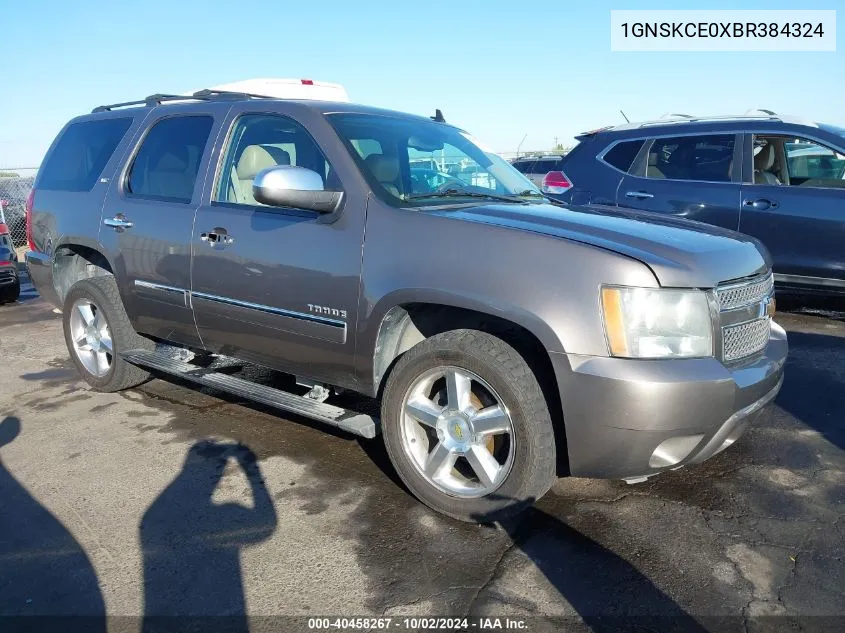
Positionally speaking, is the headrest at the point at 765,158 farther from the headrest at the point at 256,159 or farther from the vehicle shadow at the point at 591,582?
the vehicle shadow at the point at 591,582

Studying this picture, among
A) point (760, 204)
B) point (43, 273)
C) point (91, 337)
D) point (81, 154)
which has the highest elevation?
point (81, 154)

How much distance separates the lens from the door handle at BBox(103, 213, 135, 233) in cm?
428

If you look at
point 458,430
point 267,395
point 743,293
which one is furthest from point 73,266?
point 743,293

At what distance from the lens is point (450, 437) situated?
9.94 feet

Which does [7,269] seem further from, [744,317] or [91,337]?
[744,317]

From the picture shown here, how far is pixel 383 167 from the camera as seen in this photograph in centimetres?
346

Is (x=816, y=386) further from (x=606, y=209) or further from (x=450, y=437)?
(x=450, y=437)

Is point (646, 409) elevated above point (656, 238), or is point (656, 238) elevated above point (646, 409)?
point (656, 238)

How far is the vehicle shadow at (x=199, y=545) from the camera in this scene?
241 cm

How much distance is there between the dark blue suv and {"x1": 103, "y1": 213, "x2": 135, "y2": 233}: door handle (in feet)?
14.7

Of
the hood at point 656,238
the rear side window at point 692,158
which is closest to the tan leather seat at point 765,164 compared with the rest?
the rear side window at point 692,158

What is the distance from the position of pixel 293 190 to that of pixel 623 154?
4.72 meters

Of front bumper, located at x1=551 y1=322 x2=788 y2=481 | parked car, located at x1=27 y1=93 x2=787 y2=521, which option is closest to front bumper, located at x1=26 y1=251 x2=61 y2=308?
parked car, located at x1=27 y1=93 x2=787 y2=521

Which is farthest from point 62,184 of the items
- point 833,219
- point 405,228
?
point 833,219
